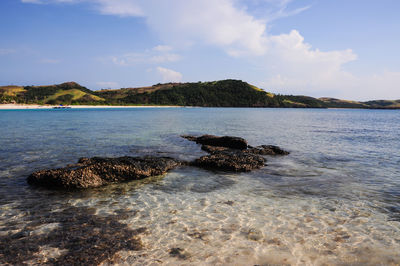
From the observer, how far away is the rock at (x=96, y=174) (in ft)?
30.7

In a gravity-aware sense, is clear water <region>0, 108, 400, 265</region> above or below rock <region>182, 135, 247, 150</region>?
below

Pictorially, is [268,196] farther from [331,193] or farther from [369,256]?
[369,256]

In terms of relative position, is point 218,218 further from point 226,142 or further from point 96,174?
point 226,142

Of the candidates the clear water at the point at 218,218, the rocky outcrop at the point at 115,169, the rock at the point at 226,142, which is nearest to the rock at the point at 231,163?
the rocky outcrop at the point at 115,169

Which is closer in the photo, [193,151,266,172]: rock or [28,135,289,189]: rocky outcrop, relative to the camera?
[28,135,289,189]: rocky outcrop

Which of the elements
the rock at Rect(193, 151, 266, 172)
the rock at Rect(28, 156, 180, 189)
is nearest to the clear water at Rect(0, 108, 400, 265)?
the rock at Rect(28, 156, 180, 189)

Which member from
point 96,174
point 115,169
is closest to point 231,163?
point 115,169

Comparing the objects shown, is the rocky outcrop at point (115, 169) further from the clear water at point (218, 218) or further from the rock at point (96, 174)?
the clear water at point (218, 218)

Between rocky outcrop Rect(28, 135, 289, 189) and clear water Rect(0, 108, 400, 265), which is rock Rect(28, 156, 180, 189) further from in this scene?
clear water Rect(0, 108, 400, 265)

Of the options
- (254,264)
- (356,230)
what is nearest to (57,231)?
(254,264)

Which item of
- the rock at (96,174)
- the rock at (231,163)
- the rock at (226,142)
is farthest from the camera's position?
the rock at (226,142)

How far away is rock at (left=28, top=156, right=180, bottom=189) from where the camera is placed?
935cm

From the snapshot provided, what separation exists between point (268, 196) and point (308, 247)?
3.35 meters

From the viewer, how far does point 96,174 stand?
32.7ft
